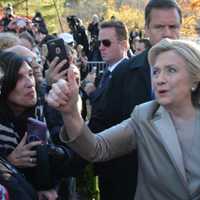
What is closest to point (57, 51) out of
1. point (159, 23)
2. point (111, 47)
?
point (159, 23)

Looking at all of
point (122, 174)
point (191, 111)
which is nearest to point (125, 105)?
point (122, 174)

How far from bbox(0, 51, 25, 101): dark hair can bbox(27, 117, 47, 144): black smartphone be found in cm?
25

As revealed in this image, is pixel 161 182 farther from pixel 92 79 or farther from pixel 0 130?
pixel 92 79

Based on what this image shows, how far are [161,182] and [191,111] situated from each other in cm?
42

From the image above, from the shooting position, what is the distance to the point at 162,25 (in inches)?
153

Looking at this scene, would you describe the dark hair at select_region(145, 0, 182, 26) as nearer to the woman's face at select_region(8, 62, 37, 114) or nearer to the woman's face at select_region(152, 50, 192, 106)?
the woman's face at select_region(8, 62, 37, 114)

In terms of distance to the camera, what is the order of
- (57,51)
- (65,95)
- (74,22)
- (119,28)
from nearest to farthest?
(65,95), (57,51), (119,28), (74,22)

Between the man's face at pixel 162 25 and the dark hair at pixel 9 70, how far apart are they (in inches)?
44.4

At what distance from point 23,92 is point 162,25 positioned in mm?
1243

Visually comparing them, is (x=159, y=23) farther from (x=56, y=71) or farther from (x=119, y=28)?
(x=119, y=28)

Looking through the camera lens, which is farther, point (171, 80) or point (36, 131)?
point (36, 131)

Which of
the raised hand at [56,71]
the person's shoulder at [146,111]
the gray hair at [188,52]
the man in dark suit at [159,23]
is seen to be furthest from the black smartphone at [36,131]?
the man in dark suit at [159,23]

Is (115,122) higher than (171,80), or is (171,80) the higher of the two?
(171,80)

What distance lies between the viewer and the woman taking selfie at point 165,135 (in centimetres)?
265
